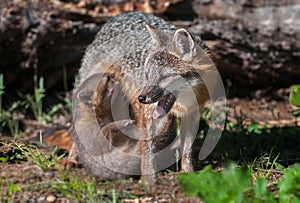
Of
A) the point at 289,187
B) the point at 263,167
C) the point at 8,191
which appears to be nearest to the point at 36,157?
the point at 8,191

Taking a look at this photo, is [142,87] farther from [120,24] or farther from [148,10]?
[148,10]

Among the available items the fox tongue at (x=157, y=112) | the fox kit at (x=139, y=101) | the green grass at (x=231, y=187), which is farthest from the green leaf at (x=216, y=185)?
the fox tongue at (x=157, y=112)

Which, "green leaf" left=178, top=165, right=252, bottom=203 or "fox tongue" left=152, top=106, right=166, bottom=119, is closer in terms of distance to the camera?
"green leaf" left=178, top=165, right=252, bottom=203

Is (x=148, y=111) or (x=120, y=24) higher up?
(x=120, y=24)

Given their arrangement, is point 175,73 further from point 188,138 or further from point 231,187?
point 231,187

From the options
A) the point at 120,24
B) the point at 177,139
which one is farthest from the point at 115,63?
the point at 177,139

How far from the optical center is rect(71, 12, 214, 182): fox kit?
4762 mm

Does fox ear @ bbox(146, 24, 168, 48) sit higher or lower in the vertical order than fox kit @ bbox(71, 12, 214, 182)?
higher

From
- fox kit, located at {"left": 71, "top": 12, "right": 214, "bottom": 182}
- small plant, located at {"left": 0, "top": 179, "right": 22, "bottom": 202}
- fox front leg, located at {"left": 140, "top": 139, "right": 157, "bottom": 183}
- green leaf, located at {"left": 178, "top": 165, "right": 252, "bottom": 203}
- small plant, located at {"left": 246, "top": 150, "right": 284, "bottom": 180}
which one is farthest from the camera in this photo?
fox front leg, located at {"left": 140, "top": 139, "right": 157, "bottom": 183}

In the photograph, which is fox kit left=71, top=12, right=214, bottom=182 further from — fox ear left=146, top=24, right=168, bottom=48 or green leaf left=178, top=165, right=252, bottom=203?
green leaf left=178, top=165, right=252, bottom=203

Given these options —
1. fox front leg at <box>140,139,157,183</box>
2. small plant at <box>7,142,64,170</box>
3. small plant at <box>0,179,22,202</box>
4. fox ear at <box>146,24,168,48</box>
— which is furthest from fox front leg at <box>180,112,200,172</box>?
small plant at <box>0,179,22,202</box>

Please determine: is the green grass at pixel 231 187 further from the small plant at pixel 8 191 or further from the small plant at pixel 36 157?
the small plant at pixel 36 157

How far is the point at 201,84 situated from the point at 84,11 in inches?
108

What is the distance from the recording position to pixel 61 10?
7090 mm
